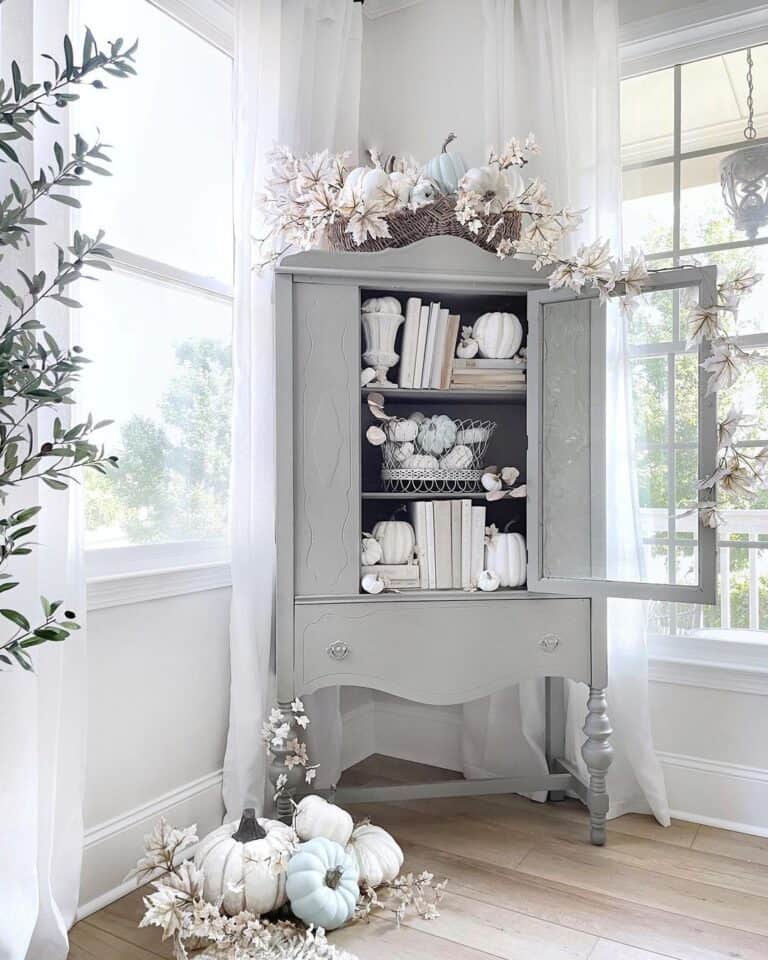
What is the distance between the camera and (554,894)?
184cm

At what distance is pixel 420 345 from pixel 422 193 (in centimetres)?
41

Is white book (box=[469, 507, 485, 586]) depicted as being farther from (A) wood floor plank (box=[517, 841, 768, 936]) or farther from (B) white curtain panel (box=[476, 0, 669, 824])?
(A) wood floor plank (box=[517, 841, 768, 936])

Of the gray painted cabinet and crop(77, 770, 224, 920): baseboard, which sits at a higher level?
the gray painted cabinet

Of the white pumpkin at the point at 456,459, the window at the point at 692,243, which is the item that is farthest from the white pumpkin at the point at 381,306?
the window at the point at 692,243

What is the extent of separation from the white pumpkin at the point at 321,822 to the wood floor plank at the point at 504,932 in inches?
9.7

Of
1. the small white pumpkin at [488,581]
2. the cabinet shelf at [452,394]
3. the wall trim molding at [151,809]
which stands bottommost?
the wall trim molding at [151,809]

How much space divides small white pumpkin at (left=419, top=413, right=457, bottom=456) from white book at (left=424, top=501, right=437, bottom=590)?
6.6 inches

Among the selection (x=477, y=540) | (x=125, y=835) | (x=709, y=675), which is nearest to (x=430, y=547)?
(x=477, y=540)

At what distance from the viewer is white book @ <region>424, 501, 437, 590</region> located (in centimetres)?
209

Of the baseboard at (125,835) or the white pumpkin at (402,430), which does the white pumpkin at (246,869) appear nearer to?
the baseboard at (125,835)

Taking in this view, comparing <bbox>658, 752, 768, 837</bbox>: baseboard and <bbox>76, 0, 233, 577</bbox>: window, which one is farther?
<bbox>658, 752, 768, 837</bbox>: baseboard

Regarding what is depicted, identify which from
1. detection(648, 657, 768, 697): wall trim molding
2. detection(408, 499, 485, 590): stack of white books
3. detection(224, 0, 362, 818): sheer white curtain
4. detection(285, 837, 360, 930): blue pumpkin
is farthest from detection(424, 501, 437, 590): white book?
detection(648, 657, 768, 697): wall trim molding

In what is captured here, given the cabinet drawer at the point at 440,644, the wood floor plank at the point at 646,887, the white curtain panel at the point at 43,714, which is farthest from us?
the cabinet drawer at the point at 440,644

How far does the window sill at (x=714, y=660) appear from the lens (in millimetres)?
2211
